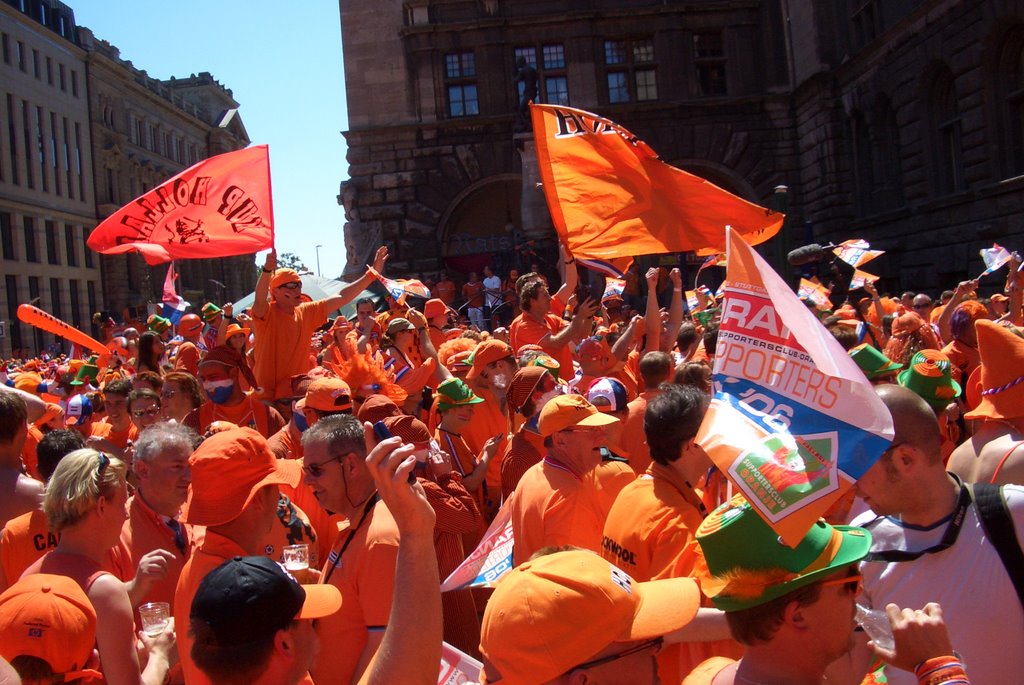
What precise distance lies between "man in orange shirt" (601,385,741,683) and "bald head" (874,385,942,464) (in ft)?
2.34

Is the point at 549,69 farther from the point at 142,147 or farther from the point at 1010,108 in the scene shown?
the point at 142,147

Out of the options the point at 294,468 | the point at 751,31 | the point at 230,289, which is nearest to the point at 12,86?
the point at 230,289

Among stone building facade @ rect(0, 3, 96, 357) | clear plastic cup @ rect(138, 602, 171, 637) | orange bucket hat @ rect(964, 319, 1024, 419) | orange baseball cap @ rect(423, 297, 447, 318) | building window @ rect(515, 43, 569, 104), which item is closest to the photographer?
clear plastic cup @ rect(138, 602, 171, 637)

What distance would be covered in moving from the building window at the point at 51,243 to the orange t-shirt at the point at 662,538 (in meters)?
52.3

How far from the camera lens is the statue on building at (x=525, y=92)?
24.8m

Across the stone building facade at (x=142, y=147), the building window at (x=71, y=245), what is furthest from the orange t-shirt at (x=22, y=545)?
the building window at (x=71, y=245)

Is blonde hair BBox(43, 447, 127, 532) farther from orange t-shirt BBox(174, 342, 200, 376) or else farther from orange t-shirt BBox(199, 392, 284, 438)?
orange t-shirt BBox(174, 342, 200, 376)

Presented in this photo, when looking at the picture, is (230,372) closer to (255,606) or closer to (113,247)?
(113,247)

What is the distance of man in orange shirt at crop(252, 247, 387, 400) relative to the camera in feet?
21.7

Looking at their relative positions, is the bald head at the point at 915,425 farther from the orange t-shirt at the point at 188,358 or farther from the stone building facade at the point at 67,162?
the stone building facade at the point at 67,162

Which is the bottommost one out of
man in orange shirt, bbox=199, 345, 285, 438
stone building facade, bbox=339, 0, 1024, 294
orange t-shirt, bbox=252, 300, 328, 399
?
man in orange shirt, bbox=199, 345, 285, 438

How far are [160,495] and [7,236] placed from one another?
48.6 meters

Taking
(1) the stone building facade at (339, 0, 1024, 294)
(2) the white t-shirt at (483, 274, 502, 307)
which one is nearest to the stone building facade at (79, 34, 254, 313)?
(1) the stone building facade at (339, 0, 1024, 294)

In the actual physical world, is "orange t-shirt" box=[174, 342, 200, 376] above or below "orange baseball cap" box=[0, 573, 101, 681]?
above
